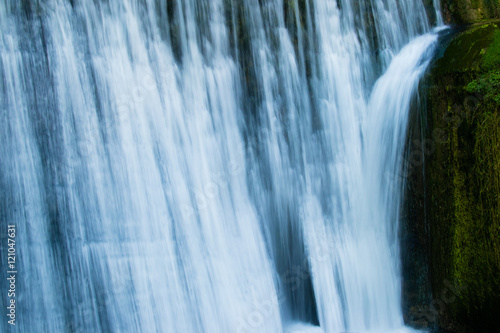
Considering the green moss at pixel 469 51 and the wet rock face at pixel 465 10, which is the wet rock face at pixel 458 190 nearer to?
the green moss at pixel 469 51

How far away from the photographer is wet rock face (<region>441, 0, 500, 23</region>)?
7609mm

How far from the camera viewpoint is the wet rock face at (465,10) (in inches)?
300

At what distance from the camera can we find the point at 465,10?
25.2ft

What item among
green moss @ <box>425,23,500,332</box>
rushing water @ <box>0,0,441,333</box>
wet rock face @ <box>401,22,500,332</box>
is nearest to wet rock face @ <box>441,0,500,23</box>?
rushing water @ <box>0,0,441,333</box>

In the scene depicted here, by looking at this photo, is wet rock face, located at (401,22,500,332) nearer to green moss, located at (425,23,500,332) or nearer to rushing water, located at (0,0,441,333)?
green moss, located at (425,23,500,332)

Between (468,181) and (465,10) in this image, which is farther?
(465,10)

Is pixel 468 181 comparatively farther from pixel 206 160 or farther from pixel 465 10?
pixel 465 10

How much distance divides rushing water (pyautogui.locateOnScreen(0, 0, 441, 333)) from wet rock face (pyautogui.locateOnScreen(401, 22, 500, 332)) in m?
0.30

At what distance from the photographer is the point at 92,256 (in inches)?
200

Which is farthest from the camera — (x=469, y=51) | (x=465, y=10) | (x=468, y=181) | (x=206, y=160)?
(x=465, y=10)

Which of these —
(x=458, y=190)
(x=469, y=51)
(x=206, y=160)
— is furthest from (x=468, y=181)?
(x=206, y=160)

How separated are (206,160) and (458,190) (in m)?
2.81

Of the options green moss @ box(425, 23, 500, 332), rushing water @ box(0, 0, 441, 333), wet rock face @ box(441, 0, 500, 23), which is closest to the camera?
rushing water @ box(0, 0, 441, 333)

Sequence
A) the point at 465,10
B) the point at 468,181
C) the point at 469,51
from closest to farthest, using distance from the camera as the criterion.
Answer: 1. the point at 468,181
2. the point at 469,51
3. the point at 465,10
